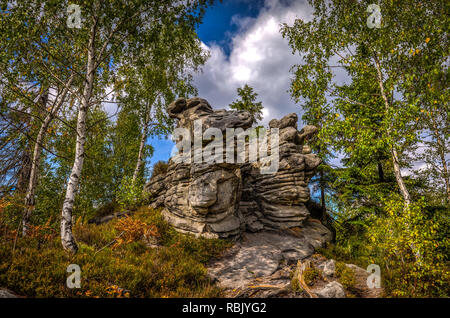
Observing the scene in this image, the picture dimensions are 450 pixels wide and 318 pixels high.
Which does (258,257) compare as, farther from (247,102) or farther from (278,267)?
(247,102)

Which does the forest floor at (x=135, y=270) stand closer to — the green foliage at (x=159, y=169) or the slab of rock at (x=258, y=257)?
the slab of rock at (x=258, y=257)

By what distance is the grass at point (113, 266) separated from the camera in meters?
5.13

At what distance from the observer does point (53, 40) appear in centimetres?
1034

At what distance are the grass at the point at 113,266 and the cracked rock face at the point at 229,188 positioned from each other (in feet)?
6.03

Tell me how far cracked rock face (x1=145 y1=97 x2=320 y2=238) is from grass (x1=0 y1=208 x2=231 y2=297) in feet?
6.03

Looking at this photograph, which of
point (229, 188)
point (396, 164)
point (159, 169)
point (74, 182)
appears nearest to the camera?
point (74, 182)

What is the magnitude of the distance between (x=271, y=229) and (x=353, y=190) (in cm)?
609

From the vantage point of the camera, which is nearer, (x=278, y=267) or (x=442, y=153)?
(x=278, y=267)

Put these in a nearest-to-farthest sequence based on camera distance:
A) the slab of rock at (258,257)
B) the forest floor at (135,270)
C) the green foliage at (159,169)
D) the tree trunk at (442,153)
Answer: the forest floor at (135,270)
the slab of rock at (258,257)
the tree trunk at (442,153)
the green foliage at (159,169)

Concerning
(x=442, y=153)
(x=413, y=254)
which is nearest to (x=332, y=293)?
(x=413, y=254)

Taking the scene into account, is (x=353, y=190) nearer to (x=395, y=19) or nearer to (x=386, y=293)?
(x=386, y=293)

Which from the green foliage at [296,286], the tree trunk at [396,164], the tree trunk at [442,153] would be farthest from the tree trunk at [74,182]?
the tree trunk at [442,153]

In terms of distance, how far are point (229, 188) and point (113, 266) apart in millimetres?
7118

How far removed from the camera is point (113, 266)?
6352mm
